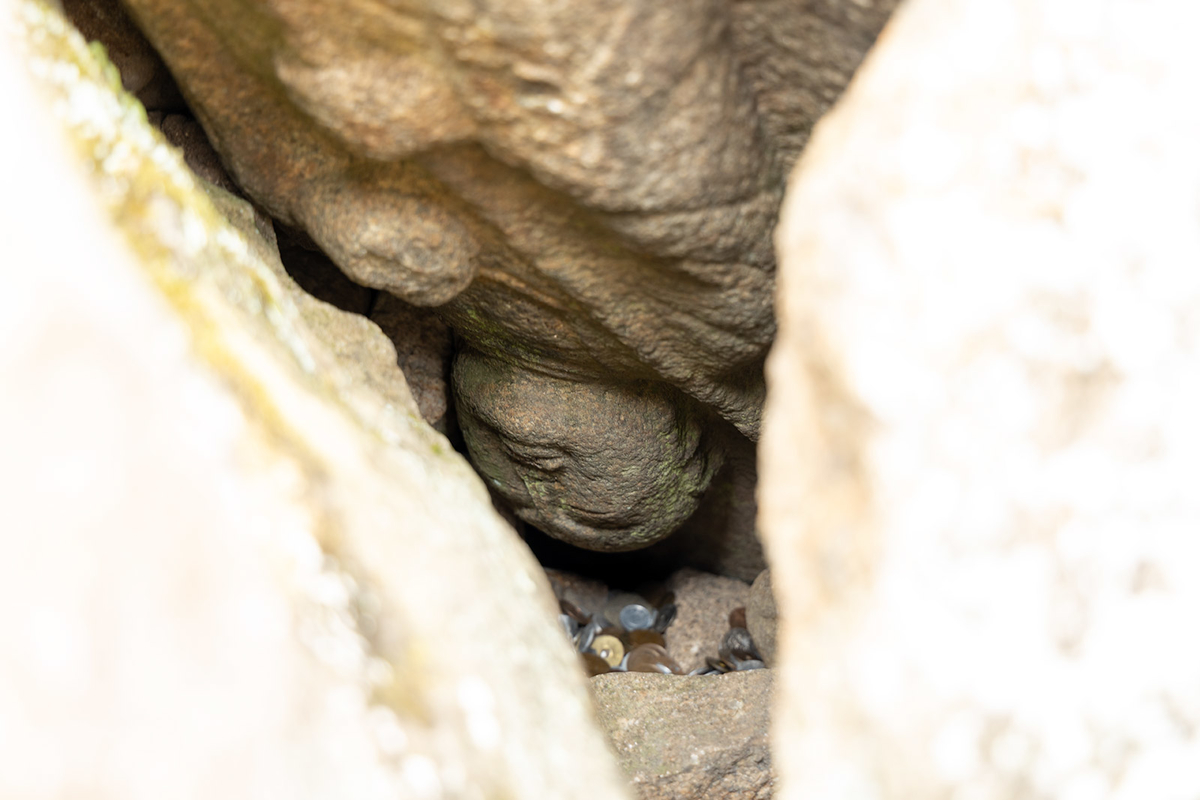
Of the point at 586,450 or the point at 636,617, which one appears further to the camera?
the point at 636,617

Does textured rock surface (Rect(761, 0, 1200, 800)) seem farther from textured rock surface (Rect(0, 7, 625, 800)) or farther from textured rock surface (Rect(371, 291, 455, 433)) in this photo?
textured rock surface (Rect(371, 291, 455, 433))

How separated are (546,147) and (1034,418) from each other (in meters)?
0.62

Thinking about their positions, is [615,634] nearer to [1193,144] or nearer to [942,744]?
[942,744]

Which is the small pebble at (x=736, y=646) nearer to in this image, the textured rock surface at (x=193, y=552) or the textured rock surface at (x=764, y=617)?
the textured rock surface at (x=764, y=617)

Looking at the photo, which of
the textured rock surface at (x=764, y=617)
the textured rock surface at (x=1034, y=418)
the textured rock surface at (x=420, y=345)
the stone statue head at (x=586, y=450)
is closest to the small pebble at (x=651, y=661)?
the textured rock surface at (x=764, y=617)

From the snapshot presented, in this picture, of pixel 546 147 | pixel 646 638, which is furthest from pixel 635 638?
pixel 546 147

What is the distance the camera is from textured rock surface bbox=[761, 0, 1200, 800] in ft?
2.68

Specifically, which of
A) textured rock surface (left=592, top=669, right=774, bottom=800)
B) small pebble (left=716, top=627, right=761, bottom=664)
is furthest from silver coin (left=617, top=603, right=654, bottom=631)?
textured rock surface (left=592, top=669, right=774, bottom=800)

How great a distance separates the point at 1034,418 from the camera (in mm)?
820

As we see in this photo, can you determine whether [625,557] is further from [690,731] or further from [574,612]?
[690,731]

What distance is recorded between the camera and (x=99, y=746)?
67 centimetres

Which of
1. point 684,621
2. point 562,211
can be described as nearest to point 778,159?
point 562,211

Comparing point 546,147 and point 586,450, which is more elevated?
point 546,147

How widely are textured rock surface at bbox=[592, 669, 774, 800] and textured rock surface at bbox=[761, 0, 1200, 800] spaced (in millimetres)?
832
